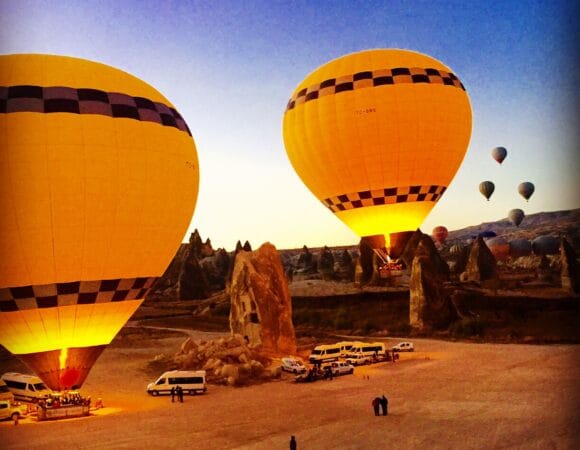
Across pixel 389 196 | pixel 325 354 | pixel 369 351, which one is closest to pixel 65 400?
pixel 389 196

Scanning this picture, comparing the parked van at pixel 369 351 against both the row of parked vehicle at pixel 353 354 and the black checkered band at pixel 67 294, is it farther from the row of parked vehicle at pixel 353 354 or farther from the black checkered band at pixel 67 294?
the black checkered band at pixel 67 294

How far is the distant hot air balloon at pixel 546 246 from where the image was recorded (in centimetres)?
10319

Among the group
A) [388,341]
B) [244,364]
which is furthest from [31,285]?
[388,341]

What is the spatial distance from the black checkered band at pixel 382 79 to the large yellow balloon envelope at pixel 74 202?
394 inches

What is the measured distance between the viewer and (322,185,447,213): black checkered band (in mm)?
26375

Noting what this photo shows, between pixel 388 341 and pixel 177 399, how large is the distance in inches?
772

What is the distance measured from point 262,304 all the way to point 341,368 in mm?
7444

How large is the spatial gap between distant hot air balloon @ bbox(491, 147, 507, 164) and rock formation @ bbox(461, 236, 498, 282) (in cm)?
2627

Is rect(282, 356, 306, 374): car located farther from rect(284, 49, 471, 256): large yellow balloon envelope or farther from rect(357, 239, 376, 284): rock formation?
rect(357, 239, 376, 284): rock formation

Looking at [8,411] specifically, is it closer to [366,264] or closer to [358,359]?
[358,359]

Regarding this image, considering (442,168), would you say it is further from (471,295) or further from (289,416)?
(471,295)

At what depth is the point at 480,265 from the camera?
243 ft

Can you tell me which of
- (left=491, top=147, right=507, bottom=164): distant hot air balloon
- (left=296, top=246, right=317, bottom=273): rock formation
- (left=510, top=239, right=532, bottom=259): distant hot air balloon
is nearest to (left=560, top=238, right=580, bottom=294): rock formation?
(left=491, top=147, right=507, bottom=164): distant hot air balloon

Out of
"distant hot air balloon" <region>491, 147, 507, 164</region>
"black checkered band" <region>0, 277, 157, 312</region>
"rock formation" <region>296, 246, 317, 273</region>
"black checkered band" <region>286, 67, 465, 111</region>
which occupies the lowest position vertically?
"black checkered band" <region>0, 277, 157, 312</region>
